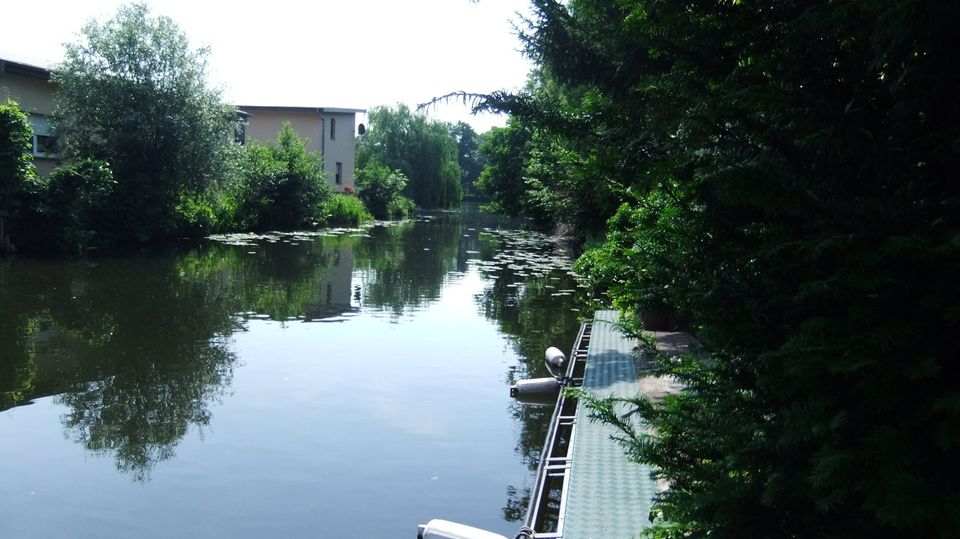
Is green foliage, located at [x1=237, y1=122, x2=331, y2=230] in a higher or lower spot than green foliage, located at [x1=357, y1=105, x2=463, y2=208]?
lower

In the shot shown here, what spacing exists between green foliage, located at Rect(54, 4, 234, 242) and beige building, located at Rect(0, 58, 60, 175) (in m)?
0.58

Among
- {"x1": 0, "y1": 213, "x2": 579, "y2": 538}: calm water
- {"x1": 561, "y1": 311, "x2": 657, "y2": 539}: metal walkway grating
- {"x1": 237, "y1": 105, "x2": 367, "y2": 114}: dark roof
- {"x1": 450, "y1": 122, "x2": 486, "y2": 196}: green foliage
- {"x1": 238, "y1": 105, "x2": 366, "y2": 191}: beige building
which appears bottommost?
{"x1": 0, "y1": 213, "x2": 579, "y2": 538}: calm water

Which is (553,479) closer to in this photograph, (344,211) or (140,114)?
Answer: (140,114)

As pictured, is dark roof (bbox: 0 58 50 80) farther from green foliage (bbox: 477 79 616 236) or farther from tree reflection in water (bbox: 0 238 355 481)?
green foliage (bbox: 477 79 616 236)

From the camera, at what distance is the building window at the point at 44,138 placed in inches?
985

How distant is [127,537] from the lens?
5.27 metres

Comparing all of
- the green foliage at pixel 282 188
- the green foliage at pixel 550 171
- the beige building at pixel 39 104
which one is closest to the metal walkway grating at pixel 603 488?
the green foliage at pixel 550 171

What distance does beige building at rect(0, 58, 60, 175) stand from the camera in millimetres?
24016

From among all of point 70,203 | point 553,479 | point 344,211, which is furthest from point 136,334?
point 344,211

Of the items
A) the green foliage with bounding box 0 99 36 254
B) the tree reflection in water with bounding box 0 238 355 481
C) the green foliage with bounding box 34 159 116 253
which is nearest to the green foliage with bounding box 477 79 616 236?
the tree reflection in water with bounding box 0 238 355 481

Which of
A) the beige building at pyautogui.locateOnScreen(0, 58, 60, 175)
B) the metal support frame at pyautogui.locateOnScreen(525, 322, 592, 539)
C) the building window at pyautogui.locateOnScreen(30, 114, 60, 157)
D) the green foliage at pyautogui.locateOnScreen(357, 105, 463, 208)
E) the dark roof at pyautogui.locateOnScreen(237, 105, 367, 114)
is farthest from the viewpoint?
the green foliage at pyautogui.locateOnScreen(357, 105, 463, 208)

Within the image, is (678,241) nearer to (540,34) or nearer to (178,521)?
(540,34)

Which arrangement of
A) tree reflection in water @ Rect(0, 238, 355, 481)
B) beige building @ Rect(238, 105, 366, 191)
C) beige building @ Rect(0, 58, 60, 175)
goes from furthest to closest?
beige building @ Rect(238, 105, 366, 191)
beige building @ Rect(0, 58, 60, 175)
tree reflection in water @ Rect(0, 238, 355, 481)

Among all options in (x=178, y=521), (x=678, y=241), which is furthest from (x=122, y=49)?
(x=678, y=241)
